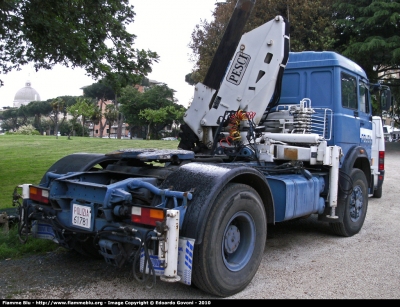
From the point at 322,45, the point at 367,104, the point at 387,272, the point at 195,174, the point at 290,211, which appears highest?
the point at 322,45

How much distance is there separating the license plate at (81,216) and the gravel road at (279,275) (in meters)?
0.66

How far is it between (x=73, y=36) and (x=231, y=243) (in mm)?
6652

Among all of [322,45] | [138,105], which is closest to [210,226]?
[322,45]

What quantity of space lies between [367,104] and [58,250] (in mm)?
5893

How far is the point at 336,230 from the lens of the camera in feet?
22.2

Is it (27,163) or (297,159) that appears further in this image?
(27,163)

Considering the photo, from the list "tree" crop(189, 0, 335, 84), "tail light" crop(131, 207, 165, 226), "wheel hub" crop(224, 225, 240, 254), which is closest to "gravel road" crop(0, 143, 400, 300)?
"wheel hub" crop(224, 225, 240, 254)

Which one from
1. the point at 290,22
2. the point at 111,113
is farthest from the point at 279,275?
the point at 111,113

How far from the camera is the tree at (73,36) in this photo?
8.79m

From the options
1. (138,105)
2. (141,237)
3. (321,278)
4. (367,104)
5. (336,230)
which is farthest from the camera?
(138,105)

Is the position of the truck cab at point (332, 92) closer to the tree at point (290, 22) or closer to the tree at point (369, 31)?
the tree at point (290, 22)

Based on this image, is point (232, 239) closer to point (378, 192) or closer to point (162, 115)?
point (378, 192)

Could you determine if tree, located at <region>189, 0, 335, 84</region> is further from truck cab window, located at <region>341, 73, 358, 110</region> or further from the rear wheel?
truck cab window, located at <region>341, 73, 358, 110</region>

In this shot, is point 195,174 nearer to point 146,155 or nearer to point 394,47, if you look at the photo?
point 146,155
